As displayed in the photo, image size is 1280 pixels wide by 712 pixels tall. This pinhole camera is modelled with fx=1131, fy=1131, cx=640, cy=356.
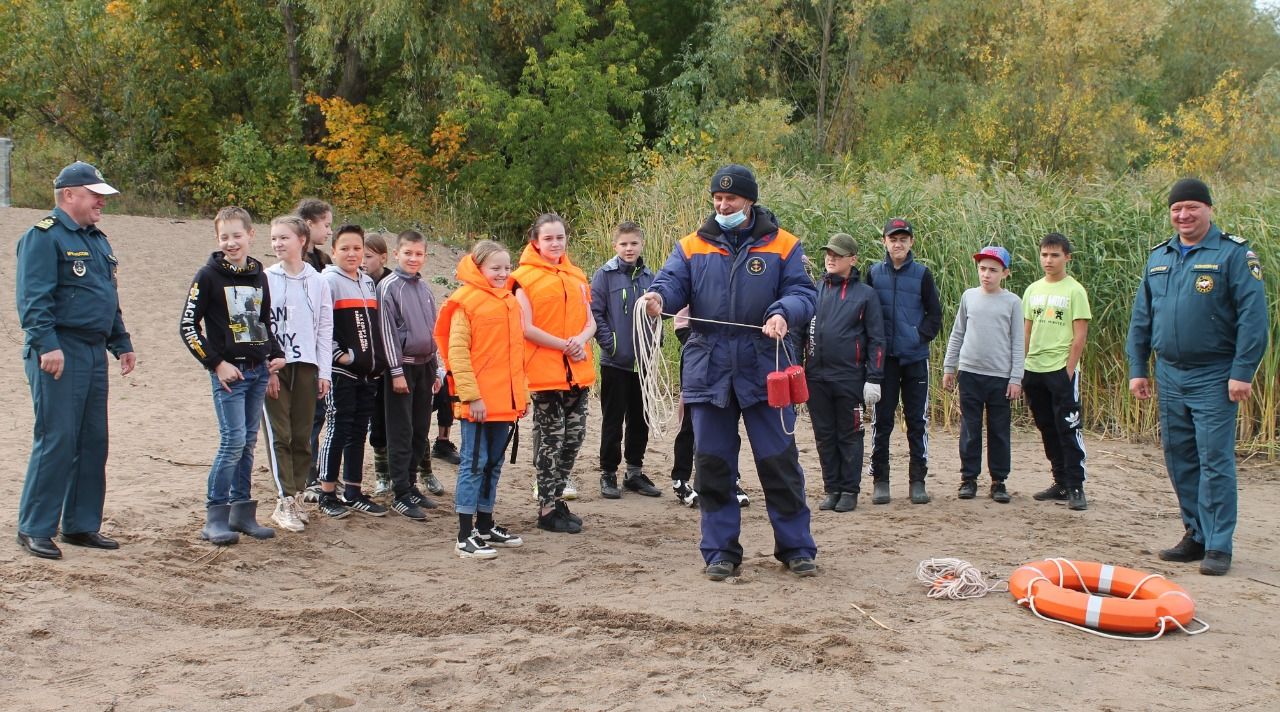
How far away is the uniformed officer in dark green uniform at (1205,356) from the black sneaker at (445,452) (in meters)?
5.14

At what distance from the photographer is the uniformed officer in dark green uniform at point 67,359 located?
18.1 feet

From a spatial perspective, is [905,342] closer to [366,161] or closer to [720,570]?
[720,570]

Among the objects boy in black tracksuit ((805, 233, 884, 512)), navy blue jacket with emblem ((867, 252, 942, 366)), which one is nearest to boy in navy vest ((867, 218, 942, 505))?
navy blue jacket with emblem ((867, 252, 942, 366))

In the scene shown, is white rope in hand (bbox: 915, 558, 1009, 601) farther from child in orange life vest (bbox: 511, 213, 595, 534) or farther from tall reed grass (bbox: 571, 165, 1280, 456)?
tall reed grass (bbox: 571, 165, 1280, 456)

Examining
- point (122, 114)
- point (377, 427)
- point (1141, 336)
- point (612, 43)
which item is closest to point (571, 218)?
point (612, 43)

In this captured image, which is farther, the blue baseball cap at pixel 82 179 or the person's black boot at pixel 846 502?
the person's black boot at pixel 846 502

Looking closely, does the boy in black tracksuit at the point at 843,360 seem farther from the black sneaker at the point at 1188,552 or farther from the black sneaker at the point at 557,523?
the black sneaker at the point at 1188,552

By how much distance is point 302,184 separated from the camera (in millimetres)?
23344

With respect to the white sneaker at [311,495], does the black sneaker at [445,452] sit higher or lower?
higher

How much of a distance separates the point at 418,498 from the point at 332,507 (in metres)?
0.56

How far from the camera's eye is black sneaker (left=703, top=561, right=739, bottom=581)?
575cm

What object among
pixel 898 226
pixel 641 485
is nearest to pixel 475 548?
pixel 641 485

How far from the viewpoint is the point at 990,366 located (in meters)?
7.80

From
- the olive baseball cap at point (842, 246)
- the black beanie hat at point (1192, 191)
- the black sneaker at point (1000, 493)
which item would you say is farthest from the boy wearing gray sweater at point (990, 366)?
the black beanie hat at point (1192, 191)
